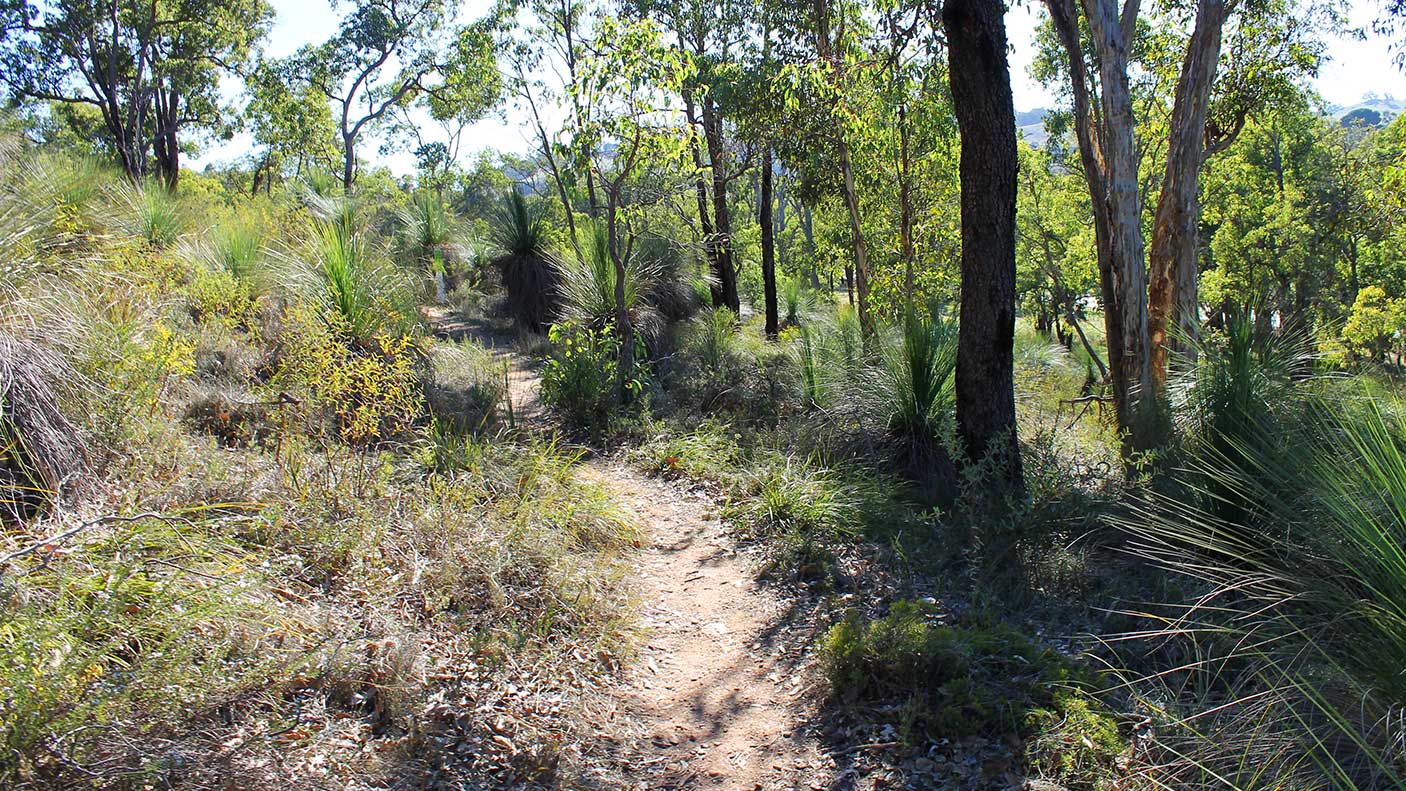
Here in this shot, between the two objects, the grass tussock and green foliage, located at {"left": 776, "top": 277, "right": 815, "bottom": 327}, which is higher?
green foliage, located at {"left": 776, "top": 277, "right": 815, "bottom": 327}

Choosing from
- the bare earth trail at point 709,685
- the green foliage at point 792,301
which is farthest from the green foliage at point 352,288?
the green foliage at point 792,301

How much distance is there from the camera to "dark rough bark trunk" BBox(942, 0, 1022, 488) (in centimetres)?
587

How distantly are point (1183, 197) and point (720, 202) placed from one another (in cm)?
773

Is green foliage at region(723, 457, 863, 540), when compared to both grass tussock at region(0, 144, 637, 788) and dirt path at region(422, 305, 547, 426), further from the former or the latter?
dirt path at region(422, 305, 547, 426)

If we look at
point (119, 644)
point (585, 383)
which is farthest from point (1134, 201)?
point (119, 644)

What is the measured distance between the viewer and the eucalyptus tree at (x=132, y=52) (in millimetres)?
17312

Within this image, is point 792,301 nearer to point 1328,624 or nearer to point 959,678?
point 959,678

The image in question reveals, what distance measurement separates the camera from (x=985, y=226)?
19.7 feet

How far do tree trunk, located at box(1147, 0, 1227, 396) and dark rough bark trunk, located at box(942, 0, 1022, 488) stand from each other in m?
2.95

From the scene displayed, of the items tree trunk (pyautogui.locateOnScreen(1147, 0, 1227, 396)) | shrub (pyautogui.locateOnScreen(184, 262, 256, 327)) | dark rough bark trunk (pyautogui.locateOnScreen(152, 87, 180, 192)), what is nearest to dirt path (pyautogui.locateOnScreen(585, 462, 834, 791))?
shrub (pyautogui.locateOnScreen(184, 262, 256, 327))

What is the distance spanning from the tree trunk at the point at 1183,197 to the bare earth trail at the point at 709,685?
5.28m

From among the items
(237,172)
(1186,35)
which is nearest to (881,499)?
(1186,35)

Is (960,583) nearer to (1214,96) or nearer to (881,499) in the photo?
(881,499)

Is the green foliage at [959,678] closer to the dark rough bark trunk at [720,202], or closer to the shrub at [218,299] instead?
the shrub at [218,299]
